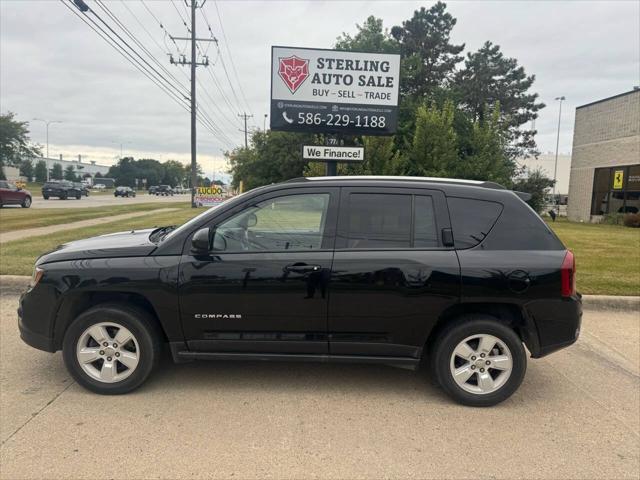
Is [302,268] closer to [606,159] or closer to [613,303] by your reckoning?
[613,303]

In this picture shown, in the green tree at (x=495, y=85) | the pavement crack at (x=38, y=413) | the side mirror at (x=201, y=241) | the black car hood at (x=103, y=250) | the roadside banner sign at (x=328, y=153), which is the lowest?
the pavement crack at (x=38, y=413)

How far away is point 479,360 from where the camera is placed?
362 centimetres

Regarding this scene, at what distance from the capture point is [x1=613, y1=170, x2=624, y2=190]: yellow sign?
26217 mm

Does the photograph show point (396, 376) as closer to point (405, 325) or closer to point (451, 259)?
point (405, 325)

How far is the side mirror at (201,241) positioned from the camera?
138 inches

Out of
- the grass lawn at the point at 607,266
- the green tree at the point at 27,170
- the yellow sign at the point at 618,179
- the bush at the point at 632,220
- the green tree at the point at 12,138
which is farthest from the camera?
the green tree at the point at 27,170

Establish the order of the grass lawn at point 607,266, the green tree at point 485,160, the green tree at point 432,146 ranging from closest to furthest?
the grass lawn at point 607,266
the green tree at point 432,146
the green tree at point 485,160

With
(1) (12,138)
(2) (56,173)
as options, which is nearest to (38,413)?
(1) (12,138)

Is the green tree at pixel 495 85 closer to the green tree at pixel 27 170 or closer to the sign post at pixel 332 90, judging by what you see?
the sign post at pixel 332 90

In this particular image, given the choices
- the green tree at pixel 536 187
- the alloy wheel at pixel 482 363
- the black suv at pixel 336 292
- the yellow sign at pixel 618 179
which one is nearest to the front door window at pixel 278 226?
the black suv at pixel 336 292

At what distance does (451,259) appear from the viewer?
3.57 m

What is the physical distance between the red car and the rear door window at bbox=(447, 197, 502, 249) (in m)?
28.0

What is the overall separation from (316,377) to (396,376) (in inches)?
28.5

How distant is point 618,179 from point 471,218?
91.6 ft
